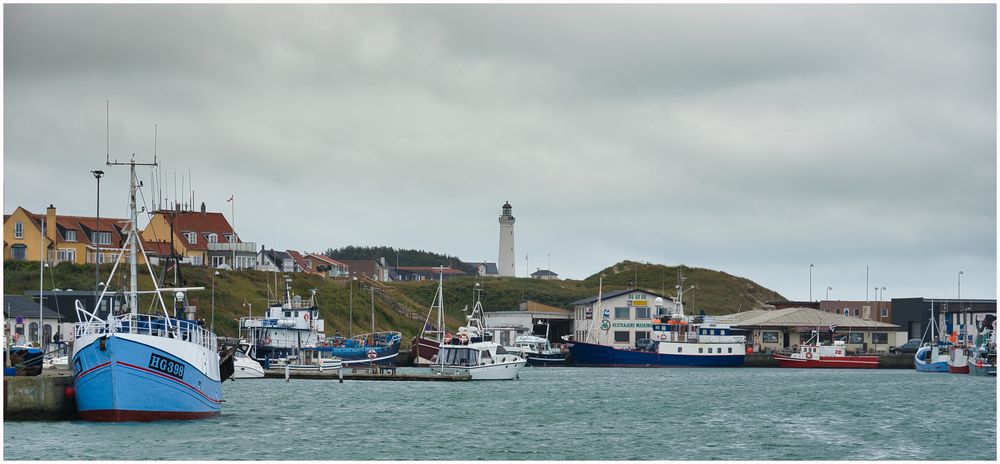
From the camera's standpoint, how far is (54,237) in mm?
123812

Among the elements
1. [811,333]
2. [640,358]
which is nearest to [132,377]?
[640,358]

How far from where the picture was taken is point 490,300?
160 m

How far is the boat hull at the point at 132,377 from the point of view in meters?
42.8

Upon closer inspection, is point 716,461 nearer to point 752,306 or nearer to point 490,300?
point 490,300

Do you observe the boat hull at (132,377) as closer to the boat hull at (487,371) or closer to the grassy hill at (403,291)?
the boat hull at (487,371)

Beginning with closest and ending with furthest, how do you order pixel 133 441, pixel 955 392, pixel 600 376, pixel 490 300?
pixel 133 441
pixel 955 392
pixel 600 376
pixel 490 300

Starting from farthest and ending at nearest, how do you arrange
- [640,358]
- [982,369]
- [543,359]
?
[640,358] < [543,359] < [982,369]

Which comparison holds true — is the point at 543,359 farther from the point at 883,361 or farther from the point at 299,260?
the point at 299,260

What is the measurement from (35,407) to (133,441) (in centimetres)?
590

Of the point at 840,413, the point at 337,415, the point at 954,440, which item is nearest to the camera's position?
the point at 954,440

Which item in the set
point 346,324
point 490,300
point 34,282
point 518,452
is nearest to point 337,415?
point 518,452

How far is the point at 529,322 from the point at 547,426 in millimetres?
87498

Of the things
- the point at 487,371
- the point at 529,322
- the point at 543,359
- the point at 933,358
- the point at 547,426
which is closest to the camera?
the point at 547,426

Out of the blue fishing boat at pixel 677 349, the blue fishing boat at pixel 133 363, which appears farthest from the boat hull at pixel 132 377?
the blue fishing boat at pixel 677 349
